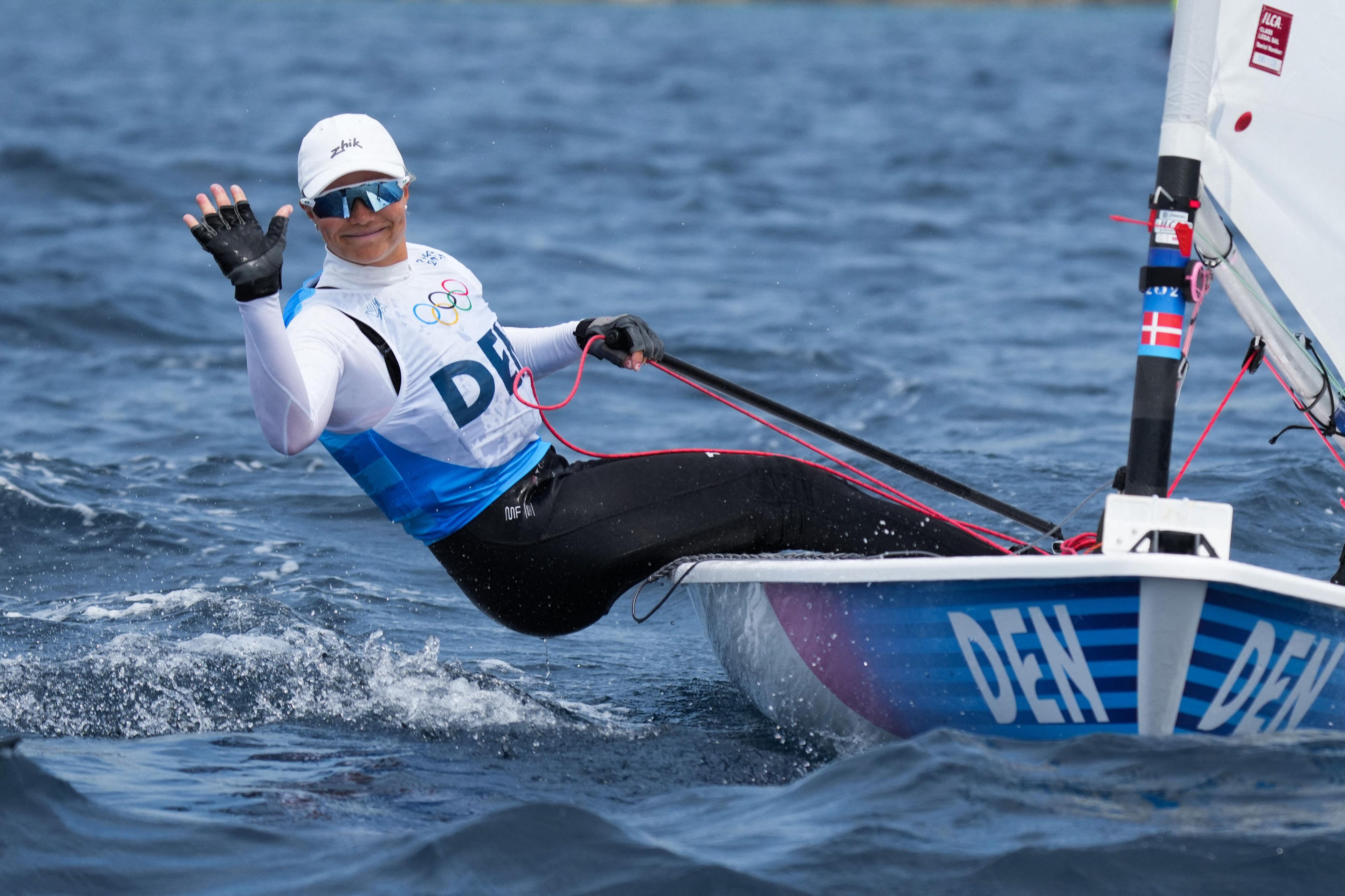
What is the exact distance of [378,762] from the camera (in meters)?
3.51

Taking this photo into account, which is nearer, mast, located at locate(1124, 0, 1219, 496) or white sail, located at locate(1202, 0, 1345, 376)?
mast, located at locate(1124, 0, 1219, 496)

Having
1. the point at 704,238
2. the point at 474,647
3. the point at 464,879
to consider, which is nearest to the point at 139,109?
the point at 704,238

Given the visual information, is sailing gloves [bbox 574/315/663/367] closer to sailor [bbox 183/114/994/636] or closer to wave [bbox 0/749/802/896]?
sailor [bbox 183/114/994/636]

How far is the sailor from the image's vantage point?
3.50 metres

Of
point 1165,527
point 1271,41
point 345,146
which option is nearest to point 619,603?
point 345,146

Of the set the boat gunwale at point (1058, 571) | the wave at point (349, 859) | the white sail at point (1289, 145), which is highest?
the white sail at point (1289, 145)

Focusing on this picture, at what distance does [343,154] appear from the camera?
348 centimetres

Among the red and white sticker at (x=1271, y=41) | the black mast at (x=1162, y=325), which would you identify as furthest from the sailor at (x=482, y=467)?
the red and white sticker at (x=1271, y=41)

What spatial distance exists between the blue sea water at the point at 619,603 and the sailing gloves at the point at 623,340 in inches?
36.5

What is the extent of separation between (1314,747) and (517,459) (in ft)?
6.17

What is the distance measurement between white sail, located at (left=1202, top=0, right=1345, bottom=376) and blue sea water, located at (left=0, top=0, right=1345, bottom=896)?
1.14 meters

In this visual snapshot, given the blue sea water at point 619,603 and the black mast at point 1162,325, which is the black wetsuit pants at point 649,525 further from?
the black mast at point 1162,325

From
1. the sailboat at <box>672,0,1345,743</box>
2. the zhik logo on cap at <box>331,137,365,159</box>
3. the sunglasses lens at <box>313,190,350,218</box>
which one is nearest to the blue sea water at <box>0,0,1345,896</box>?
the sailboat at <box>672,0,1345,743</box>

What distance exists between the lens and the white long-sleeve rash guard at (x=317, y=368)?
3041 mm
